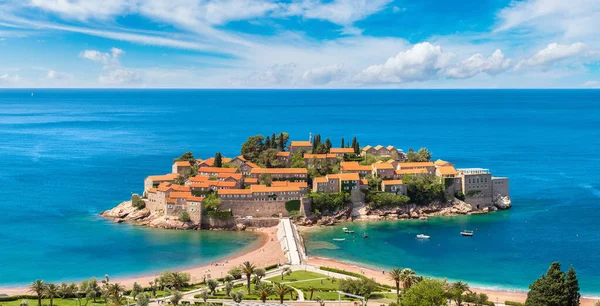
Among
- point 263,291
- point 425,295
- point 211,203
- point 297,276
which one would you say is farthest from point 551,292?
point 211,203

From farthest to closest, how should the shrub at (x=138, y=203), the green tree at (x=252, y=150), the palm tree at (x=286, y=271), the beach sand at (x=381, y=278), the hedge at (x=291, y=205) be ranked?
the green tree at (x=252, y=150) → the shrub at (x=138, y=203) → the hedge at (x=291, y=205) → the palm tree at (x=286, y=271) → the beach sand at (x=381, y=278)

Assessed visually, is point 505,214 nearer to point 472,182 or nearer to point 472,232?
point 472,182

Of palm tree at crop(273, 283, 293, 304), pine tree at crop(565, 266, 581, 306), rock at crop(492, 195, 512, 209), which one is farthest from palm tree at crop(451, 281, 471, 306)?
Result: rock at crop(492, 195, 512, 209)

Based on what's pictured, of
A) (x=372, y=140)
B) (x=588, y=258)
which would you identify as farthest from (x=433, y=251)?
(x=372, y=140)

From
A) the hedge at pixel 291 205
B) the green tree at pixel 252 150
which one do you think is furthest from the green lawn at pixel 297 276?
the green tree at pixel 252 150

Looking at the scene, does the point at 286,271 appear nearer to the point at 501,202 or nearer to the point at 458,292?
the point at 458,292

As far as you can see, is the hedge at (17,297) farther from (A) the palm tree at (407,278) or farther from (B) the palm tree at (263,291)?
(A) the palm tree at (407,278)
